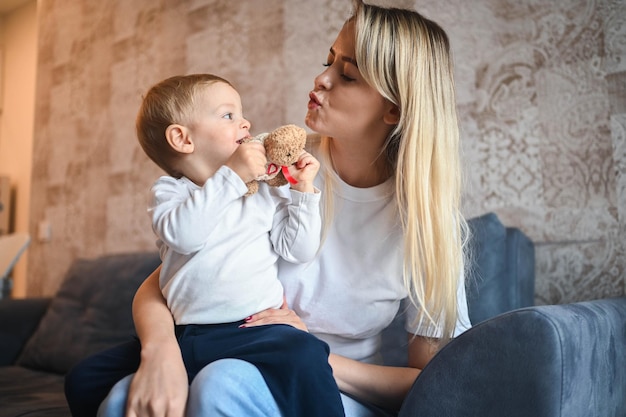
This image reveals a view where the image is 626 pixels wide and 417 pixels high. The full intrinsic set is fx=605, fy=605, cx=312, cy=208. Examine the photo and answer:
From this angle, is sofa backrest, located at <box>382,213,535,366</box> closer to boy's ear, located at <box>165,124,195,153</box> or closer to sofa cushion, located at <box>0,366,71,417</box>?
boy's ear, located at <box>165,124,195,153</box>

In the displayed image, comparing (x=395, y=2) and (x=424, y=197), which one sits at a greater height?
(x=395, y=2)

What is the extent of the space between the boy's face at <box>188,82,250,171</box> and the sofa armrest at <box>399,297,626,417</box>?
55 centimetres

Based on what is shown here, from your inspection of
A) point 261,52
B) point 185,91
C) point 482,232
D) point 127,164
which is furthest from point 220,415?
point 127,164

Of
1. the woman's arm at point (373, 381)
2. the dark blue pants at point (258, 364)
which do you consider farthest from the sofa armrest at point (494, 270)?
the dark blue pants at point (258, 364)

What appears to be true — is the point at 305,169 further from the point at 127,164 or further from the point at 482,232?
the point at 127,164

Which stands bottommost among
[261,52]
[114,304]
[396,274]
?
[114,304]

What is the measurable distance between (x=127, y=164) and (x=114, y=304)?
2.98ft

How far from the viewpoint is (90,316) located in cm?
224

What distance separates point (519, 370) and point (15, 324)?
7.00ft

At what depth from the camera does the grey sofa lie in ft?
2.86

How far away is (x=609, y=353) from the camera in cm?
111

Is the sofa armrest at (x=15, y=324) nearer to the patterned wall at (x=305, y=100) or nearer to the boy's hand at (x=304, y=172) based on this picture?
the patterned wall at (x=305, y=100)

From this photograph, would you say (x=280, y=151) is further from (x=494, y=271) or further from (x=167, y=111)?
(x=494, y=271)

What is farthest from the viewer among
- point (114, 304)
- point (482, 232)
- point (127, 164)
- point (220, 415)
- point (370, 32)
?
point (127, 164)
